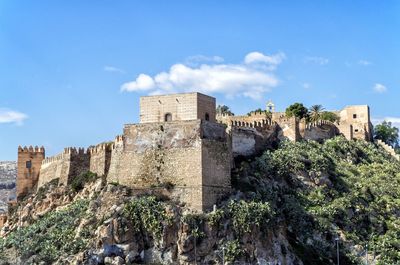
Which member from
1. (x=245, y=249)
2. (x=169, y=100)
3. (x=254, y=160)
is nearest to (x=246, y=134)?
(x=254, y=160)

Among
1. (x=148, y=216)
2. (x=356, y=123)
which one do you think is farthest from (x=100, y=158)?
(x=356, y=123)

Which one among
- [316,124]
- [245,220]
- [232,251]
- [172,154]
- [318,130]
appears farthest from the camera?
[316,124]

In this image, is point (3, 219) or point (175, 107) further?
point (3, 219)

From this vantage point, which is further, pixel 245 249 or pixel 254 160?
pixel 254 160

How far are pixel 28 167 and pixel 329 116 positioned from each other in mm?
30167

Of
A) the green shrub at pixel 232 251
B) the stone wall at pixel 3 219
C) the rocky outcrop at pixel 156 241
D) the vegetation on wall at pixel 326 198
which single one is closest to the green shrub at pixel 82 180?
the rocky outcrop at pixel 156 241

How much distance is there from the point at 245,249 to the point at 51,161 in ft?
67.9

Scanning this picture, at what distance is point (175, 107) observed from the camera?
4981 centimetres

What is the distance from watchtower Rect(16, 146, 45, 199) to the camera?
6172 centimetres

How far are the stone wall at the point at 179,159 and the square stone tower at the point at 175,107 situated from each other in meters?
1.39

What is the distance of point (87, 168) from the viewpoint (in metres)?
55.8

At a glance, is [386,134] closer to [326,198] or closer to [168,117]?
[326,198]

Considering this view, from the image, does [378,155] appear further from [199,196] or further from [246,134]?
[199,196]

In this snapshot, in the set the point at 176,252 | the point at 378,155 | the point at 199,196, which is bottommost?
the point at 176,252
